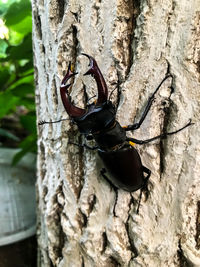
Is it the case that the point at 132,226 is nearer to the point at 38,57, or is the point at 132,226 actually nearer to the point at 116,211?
the point at 116,211

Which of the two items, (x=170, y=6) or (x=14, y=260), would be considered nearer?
(x=170, y=6)

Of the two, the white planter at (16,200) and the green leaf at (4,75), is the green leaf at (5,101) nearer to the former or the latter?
the green leaf at (4,75)

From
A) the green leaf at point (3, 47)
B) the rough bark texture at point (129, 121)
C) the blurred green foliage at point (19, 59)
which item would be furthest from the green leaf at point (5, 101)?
the rough bark texture at point (129, 121)

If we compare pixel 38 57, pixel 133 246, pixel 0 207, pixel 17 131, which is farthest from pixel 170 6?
pixel 17 131

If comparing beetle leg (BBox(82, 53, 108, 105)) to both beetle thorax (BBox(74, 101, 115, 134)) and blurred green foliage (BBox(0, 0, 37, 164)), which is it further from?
blurred green foliage (BBox(0, 0, 37, 164))

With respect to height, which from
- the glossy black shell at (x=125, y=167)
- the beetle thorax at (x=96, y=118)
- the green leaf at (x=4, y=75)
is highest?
the green leaf at (x=4, y=75)

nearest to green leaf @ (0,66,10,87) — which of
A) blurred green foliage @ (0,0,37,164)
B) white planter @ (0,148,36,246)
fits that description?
blurred green foliage @ (0,0,37,164)
